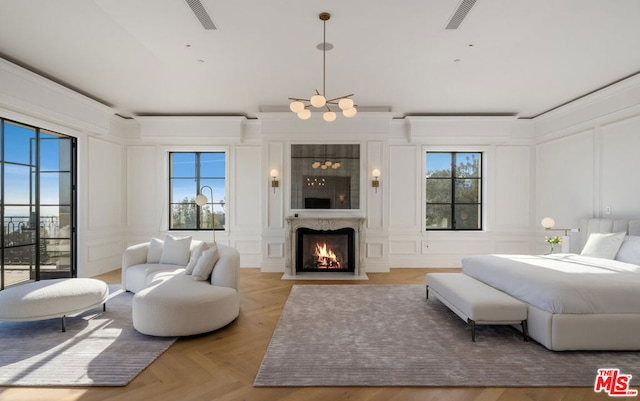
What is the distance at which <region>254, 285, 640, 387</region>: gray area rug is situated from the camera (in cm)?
252

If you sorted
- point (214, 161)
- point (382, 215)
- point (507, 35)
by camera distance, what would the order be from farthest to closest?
point (214, 161), point (382, 215), point (507, 35)

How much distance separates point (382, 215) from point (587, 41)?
4.01 metres

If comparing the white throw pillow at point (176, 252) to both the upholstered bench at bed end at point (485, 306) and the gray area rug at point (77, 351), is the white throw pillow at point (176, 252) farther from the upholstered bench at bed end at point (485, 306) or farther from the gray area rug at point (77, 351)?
the upholstered bench at bed end at point (485, 306)

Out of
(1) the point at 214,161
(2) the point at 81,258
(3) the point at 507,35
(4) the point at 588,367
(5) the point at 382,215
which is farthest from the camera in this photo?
(1) the point at 214,161

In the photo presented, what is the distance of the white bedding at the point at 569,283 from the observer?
2926 millimetres

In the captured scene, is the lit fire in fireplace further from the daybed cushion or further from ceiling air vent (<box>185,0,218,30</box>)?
ceiling air vent (<box>185,0,218,30</box>)

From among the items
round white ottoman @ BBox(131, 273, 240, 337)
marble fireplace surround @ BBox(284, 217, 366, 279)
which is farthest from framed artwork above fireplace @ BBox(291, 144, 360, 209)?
round white ottoman @ BBox(131, 273, 240, 337)

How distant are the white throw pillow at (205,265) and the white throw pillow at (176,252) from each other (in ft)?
3.59

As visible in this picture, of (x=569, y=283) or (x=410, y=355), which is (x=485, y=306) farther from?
(x=410, y=355)

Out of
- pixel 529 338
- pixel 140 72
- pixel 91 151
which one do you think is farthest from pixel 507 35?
pixel 91 151

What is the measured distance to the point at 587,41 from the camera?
3.67m

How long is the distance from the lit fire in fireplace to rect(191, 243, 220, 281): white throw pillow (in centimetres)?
285

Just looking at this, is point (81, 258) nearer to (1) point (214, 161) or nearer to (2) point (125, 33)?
(1) point (214, 161)

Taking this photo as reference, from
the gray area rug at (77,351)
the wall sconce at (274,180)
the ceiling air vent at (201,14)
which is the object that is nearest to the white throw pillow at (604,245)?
the wall sconce at (274,180)
